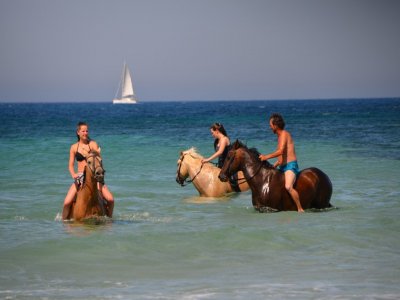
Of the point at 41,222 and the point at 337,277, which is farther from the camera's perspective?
the point at 41,222

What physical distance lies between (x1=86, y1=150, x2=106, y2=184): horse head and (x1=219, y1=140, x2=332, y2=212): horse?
9.14 feet

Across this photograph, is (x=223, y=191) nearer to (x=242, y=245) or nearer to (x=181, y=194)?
(x=181, y=194)

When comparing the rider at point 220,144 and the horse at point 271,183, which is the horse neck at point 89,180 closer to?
the horse at point 271,183

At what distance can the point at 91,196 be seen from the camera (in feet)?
34.6

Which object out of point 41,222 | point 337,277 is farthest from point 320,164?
point 337,277

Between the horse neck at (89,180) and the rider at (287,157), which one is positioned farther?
the rider at (287,157)

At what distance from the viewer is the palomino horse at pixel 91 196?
33.3 feet

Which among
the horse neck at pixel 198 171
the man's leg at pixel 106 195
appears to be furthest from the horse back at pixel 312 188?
the man's leg at pixel 106 195

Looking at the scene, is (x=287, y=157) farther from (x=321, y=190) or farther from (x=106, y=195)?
(x=106, y=195)

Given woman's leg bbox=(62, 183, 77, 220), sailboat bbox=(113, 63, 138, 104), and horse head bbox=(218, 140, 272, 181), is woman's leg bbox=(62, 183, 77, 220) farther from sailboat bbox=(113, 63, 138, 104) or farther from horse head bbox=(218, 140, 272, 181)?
sailboat bbox=(113, 63, 138, 104)

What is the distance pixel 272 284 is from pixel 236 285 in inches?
14.3

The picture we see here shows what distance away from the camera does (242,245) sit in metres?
9.89

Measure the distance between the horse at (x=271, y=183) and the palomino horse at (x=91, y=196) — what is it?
2416mm

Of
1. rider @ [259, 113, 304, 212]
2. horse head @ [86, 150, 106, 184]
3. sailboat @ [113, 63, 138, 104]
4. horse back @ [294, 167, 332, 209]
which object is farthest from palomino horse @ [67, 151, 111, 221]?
sailboat @ [113, 63, 138, 104]
